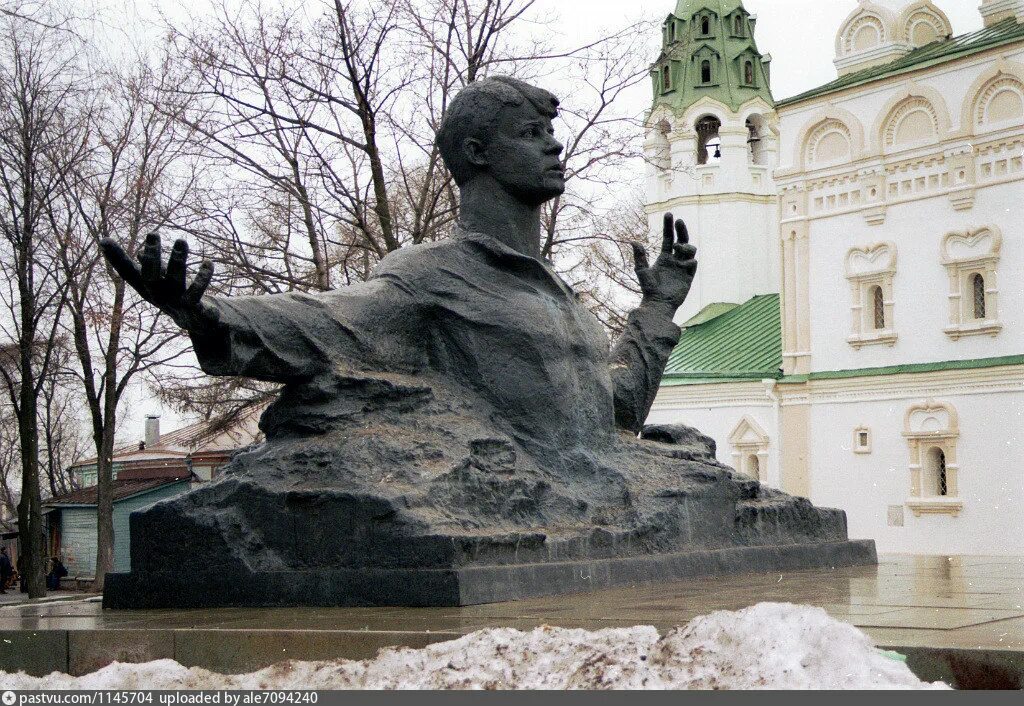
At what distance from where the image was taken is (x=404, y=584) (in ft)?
20.4

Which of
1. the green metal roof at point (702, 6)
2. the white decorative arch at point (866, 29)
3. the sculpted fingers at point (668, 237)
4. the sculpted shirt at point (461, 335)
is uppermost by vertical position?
the green metal roof at point (702, 6)

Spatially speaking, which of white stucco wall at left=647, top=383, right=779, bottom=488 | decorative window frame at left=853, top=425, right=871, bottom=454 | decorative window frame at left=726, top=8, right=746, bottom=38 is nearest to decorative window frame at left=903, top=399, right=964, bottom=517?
decorative window frame at left=853, top=425, right=871, bottom=454

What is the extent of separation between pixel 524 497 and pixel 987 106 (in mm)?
27311

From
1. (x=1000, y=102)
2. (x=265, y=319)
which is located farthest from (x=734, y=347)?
(x=265, y=319)

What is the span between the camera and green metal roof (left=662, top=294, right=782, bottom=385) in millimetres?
35781

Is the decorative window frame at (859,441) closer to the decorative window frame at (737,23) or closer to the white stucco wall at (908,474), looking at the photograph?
the white stucco wall at (908,474)

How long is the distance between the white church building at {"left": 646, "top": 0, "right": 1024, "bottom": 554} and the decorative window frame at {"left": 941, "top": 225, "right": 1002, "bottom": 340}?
0.04 m

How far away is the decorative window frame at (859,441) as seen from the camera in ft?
109

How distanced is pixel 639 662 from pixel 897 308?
3014 cm

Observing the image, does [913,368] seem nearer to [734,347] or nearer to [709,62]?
[734,347]

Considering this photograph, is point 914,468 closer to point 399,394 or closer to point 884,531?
point 884,531

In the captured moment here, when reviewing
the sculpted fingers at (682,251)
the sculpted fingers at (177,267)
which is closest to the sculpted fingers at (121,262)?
the sculpted fingers at (177,267)

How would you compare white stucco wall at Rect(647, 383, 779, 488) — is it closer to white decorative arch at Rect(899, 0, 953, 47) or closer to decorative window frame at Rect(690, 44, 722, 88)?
white decorative arch at Rect(899, 0, 953, 47)

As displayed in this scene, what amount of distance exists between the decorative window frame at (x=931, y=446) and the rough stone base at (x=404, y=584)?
25180 mm
